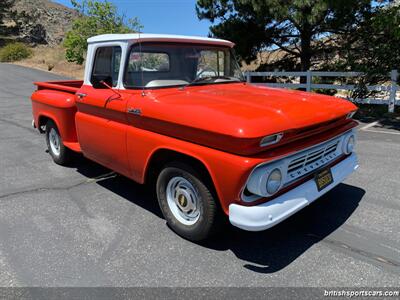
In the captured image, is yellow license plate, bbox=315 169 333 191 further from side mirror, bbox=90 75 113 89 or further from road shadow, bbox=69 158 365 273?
side mirror, bbox=90 75 113 89

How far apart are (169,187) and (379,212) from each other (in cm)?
229

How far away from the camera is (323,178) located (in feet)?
11.3

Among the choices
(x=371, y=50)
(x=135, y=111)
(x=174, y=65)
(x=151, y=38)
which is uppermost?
(x=371, y=50)

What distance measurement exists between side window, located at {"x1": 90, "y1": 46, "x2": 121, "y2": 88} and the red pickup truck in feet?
0.04

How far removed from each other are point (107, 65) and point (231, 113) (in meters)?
2.08

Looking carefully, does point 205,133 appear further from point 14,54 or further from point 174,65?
point 14,54

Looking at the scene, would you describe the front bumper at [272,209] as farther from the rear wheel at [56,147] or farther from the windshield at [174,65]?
the rear wheel at [56,147]

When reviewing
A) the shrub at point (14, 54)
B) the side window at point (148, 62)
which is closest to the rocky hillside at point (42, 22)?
the shrub at point (14, 54)

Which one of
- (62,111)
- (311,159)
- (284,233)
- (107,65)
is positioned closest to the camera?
(311,159)

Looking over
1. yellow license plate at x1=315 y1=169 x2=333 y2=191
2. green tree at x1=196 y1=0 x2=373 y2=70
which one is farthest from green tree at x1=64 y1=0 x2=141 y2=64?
yellow license plate at x1=315 y1=169 x2=333 y2=191

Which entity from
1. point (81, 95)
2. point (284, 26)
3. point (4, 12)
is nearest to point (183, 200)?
point (81, 95)

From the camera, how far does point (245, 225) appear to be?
2.82 m

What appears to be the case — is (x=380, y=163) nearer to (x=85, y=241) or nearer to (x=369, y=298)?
(x=369, y=298)

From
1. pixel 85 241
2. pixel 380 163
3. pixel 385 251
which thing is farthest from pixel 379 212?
pixel 85 241
